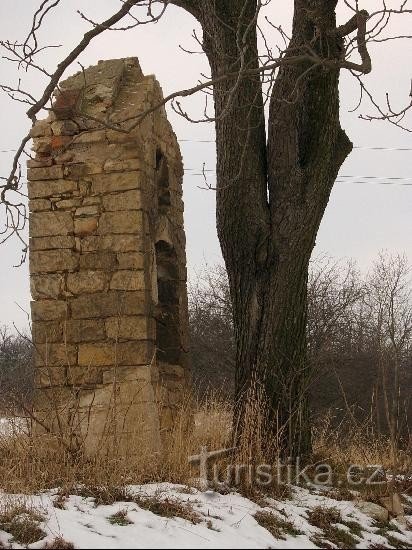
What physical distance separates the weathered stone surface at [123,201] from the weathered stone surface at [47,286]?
0.76 meters

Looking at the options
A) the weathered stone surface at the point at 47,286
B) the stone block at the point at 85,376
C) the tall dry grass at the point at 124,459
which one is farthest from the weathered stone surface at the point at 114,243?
the tall dry grass at the point at 124,459

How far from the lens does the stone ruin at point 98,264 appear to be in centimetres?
681

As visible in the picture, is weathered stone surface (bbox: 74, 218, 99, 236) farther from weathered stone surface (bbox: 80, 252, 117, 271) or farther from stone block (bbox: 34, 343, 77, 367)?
stone block (bbox: 34, 343, 77, 367)

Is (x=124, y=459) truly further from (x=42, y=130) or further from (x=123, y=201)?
(x=42, y=130)

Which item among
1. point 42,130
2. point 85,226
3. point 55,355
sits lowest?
point 55,355

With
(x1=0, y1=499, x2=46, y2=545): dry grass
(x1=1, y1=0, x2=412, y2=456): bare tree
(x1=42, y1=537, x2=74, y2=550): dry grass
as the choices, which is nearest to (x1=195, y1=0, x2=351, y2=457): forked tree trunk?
(x1=1, y1=0, x2=412, y2=456): bare tree

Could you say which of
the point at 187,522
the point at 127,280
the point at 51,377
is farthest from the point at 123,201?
the point at 187,522

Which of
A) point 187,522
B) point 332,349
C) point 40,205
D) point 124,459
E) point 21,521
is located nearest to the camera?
point 21,521

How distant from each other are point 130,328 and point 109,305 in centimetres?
28

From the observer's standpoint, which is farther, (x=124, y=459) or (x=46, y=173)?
(x=46, y=173)

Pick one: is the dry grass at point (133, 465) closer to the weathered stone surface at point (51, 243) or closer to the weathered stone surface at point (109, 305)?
the weathered stone surface at point (109, 305)

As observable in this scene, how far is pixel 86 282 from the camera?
7.05 meters

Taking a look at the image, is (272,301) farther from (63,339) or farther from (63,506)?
(63,506)

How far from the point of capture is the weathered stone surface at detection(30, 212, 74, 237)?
7156 mm
